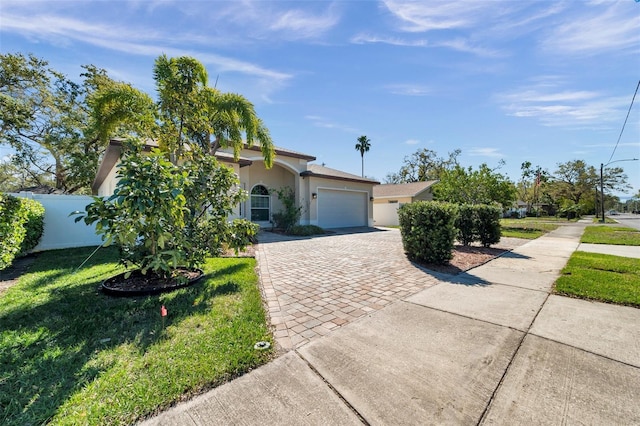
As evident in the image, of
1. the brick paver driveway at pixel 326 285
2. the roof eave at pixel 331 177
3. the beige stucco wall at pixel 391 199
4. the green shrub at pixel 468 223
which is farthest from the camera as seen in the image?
the beige stucco wall at pixel 391 199

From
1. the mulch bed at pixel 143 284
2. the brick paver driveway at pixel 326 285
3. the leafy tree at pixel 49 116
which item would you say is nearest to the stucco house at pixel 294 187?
the leafy tree at pixel 49 116

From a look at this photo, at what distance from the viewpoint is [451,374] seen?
7.58 feet

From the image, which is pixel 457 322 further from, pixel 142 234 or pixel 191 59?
pixel 191 59

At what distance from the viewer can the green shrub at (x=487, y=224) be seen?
9.59m

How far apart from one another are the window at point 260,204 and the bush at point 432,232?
10.3m

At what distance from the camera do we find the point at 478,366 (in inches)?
95.3

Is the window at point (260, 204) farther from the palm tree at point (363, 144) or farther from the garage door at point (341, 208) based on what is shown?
the palm tree at point (363, 144)

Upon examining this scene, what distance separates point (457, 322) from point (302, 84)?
34.1 feet

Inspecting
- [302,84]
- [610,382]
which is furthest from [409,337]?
[302,84]

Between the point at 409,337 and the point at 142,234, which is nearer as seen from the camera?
the point at 409,337

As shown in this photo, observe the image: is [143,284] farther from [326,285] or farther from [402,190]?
[402,190]

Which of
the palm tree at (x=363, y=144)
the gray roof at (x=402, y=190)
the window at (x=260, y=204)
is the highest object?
the palm tree at (x=363, y=144)

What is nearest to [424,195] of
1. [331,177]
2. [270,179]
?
[331,177]

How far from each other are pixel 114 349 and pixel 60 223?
8.45 m
